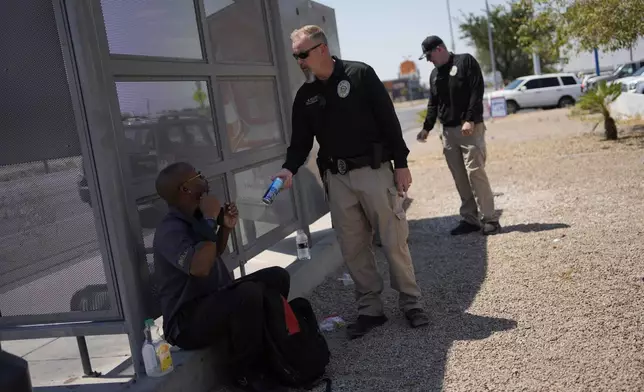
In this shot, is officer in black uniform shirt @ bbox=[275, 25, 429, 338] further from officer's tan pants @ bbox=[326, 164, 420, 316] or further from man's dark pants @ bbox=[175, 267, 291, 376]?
man's dark pants @ bbox=[175, 267, 291, 376]

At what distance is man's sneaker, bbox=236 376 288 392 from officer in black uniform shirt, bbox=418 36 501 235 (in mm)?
3368

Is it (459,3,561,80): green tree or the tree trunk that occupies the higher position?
(459,3,561,80): green tree

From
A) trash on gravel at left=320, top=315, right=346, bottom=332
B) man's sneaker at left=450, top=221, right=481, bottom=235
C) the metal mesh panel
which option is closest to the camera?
the metal mesh panel

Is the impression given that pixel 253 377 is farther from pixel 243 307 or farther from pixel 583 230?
pixel 583 230

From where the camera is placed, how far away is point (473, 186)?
20.3ft

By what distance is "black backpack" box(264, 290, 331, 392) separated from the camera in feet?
10.9

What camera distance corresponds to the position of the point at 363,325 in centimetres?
415

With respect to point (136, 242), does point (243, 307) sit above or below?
below

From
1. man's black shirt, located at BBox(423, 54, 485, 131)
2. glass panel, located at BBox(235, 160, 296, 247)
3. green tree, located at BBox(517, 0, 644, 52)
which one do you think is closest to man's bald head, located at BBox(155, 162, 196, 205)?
glass panel, located at BBox(235, 160, 296, 247)

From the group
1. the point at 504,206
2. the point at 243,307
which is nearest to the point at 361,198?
the point at 243,307

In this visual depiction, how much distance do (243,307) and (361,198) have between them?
46.9 inches

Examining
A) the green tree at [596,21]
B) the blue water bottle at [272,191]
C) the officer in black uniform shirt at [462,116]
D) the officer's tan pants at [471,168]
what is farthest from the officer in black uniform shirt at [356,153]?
the green tree at [596,21]

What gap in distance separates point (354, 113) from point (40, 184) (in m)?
Result: 1.84

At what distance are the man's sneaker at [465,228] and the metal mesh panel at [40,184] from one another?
4093 millimetres
